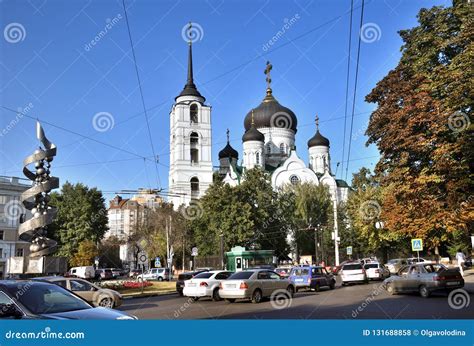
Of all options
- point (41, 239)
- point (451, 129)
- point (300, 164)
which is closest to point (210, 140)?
point (300, 164)

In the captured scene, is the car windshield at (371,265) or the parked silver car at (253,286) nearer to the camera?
the parked silver car at (253,286)

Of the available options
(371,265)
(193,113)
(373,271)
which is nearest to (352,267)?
(373,271)

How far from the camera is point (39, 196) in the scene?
23.7 m

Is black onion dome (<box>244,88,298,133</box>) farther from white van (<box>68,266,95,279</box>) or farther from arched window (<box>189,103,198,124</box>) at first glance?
white van (<box>68,266,95,279</box>)

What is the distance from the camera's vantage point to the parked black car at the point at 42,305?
7.14 metres

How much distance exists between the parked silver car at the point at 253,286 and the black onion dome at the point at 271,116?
65492mm

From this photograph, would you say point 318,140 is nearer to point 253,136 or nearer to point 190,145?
point 253,136

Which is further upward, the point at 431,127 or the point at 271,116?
the point at 271,116

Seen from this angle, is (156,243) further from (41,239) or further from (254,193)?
(41,239)

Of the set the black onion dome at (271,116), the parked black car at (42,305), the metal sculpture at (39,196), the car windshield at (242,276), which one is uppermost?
the black onion dome at (271,116)

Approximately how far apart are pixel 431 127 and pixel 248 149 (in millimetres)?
60769

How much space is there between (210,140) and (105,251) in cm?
2530

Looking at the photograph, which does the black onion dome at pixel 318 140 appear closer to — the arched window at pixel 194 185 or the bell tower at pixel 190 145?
the bell tower at pixel 190 145

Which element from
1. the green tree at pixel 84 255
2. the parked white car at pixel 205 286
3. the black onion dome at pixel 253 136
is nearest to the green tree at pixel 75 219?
the green tree at pixel 84 255
